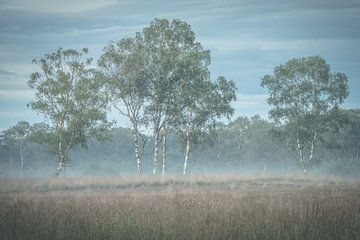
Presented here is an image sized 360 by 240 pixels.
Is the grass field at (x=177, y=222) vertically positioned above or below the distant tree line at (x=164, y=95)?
below

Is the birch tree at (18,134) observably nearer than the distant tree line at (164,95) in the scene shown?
No

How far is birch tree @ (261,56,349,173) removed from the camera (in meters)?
45.7

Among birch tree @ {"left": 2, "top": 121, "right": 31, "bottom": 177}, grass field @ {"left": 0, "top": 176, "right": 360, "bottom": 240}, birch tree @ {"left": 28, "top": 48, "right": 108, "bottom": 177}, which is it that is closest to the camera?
grass field @ {"left": 0, "top": 176, "right": 360, "bottom": 240}

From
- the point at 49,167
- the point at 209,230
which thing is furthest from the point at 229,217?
the point at 49,167

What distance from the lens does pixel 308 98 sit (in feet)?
152

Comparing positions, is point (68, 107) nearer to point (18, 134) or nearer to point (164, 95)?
point (164, 95)

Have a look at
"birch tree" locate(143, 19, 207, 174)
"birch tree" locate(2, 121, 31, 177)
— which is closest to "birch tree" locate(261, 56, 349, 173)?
"birch tree" locate(143, 19, 207, 174)

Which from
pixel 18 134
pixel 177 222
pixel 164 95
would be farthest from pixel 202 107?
pixel 18 134

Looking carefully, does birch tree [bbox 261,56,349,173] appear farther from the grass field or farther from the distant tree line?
the grass field

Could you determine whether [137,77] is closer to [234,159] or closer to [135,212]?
[135,212]

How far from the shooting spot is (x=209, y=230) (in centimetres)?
793

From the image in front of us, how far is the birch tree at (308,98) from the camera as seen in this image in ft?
150

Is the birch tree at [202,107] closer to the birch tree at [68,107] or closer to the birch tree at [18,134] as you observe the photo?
the birch tree at [68,107]

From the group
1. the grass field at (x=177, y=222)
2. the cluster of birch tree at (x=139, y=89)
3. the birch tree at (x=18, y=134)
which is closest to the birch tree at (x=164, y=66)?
the cluster of birch tree at (x=139, y=89)
